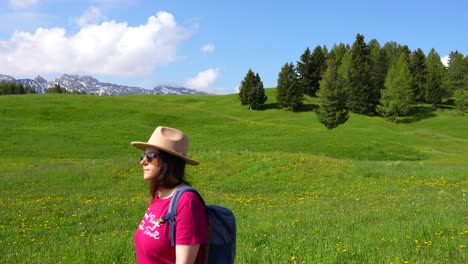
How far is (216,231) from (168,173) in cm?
61

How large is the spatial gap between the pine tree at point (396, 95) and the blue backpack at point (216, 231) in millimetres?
80036

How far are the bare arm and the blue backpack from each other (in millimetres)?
111

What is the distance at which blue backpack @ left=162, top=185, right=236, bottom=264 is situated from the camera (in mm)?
3150

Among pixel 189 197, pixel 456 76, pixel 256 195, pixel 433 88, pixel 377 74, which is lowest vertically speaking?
pixel 256 195

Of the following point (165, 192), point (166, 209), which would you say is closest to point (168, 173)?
point (165, 192)

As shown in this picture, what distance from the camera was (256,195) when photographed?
1695cm

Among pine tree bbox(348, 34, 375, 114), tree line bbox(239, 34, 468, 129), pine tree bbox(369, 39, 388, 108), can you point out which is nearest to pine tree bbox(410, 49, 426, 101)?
tree line bbox(239, 34, 468, 129)

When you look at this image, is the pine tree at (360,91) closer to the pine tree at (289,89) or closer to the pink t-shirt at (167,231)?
the pine tree at (289,89)

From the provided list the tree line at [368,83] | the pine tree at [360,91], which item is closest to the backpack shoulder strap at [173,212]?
the tree line at [368,83]

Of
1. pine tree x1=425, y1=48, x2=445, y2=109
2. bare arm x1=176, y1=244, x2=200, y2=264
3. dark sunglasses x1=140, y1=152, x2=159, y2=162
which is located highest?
pine tree x1=425, y1=48, x2=445, y2=109

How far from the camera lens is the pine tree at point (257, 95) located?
84.7m

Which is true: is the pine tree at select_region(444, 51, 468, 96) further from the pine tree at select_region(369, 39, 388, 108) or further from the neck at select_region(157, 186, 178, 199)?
the neck at select_region(157, 186, 178, 199)

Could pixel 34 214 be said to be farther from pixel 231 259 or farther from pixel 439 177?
pixel 439 177

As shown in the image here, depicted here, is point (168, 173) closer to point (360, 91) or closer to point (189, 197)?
point (189, 197)
